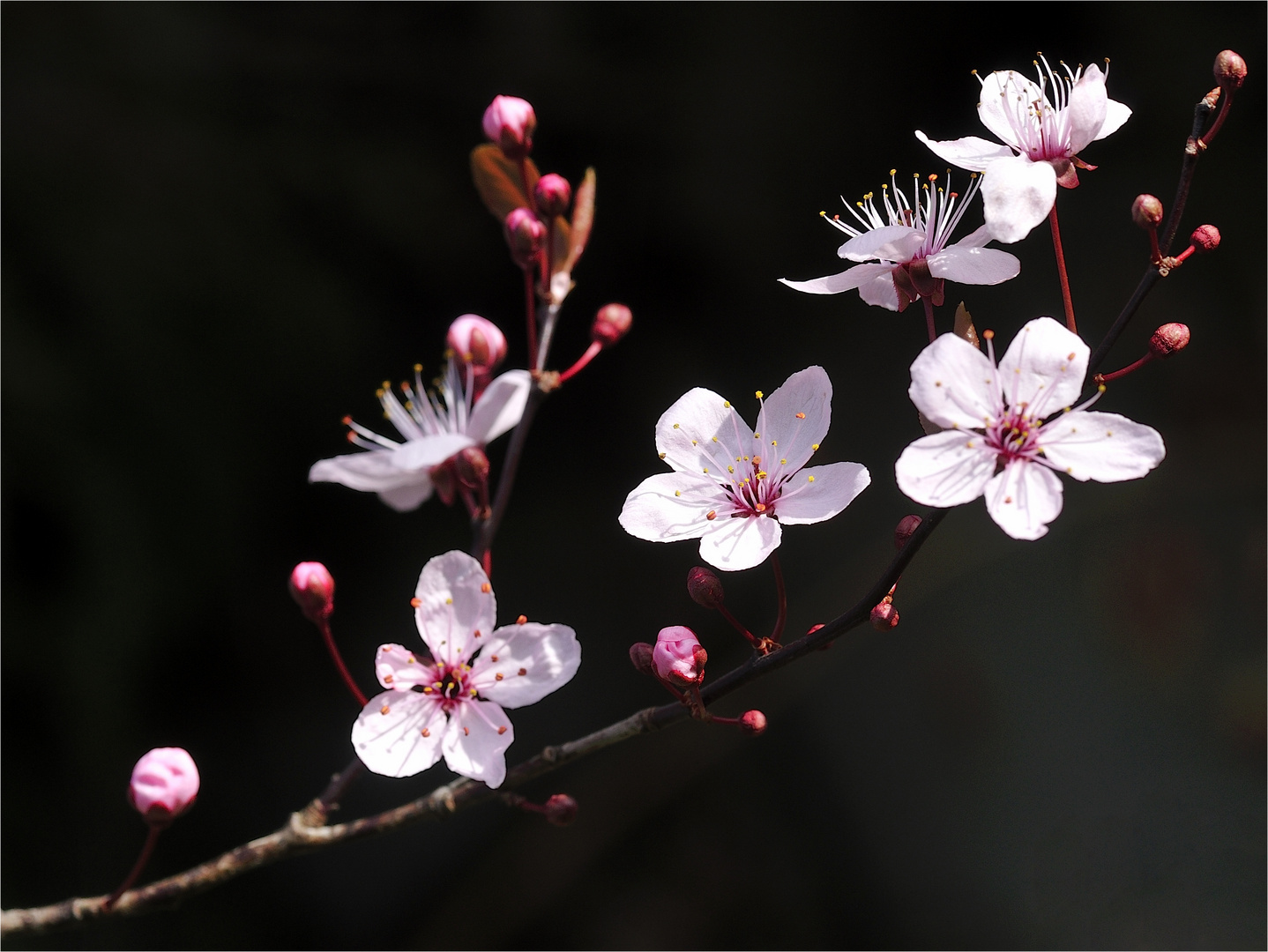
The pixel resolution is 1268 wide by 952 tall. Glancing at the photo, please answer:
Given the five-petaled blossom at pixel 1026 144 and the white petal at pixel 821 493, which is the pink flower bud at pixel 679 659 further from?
the five-petaled blossom at pixel 1026 144

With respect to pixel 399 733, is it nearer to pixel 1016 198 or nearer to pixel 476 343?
pixel 476 343

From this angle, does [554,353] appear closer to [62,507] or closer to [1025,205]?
[62,507]

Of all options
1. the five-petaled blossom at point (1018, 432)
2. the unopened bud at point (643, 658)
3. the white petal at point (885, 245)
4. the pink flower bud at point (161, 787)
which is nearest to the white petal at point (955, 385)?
the five-petaled blossom at point (1018, 432)

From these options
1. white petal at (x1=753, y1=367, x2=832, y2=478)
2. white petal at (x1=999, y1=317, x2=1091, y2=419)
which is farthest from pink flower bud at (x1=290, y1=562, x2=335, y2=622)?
white petal at (x1=999, y1=317, x2=1091, y2=419)

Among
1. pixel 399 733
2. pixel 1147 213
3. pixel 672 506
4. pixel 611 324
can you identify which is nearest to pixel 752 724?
pixel 672 506

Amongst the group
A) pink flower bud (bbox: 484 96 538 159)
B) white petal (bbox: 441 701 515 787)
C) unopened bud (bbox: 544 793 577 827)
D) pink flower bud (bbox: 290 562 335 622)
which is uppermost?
pink flower bud (bbox: 484 96 538 159)

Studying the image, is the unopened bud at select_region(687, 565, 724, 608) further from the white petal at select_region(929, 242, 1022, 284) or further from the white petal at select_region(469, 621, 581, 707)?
the white petal at select_region(929, 242, 1022, 284)
